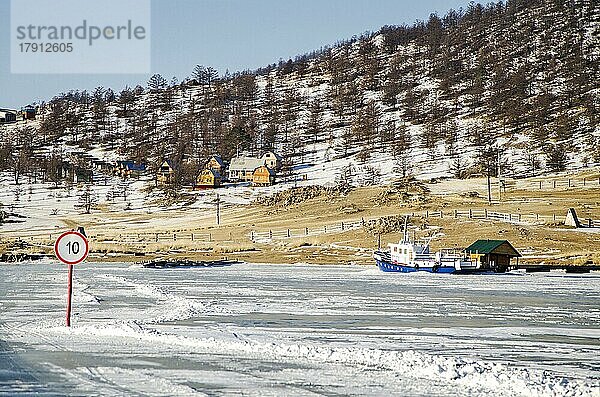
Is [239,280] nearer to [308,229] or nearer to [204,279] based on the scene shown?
[204,279]

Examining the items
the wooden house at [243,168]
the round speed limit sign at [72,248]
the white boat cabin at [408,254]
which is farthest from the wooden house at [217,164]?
the round speed limit sign at [72,248]

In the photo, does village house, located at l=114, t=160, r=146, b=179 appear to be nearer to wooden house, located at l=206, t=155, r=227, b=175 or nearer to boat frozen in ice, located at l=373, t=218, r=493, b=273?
wooden house, located at l=206, t=155, r=227, b=175

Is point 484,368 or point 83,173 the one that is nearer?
point 484,368

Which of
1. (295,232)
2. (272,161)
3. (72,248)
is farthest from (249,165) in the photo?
(72,248)

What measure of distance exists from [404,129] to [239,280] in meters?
120

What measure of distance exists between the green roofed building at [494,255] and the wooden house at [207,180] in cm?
7390

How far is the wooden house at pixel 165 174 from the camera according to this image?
122438 millimetres

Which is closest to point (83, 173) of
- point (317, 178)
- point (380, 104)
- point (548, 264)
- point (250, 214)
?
point (317, 178)

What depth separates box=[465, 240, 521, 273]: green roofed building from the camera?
46938 mm

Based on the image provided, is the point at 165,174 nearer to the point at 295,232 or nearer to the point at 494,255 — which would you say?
the point at 295,232

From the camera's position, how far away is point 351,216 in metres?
77.8

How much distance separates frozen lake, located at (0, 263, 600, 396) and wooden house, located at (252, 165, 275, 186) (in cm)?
8867

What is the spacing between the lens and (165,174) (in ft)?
417

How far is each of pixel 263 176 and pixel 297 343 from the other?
10381 cm
